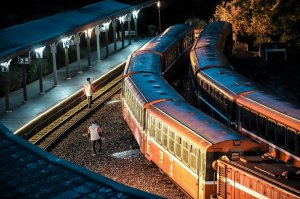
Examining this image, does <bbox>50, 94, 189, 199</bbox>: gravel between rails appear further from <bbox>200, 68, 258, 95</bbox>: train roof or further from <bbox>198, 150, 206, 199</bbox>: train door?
<bbox>200, 68, 258, 95</bbox>: train roof

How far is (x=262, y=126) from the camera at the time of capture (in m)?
18.4

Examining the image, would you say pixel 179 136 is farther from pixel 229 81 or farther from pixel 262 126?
pixel 229 81

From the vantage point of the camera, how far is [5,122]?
76.1 feet

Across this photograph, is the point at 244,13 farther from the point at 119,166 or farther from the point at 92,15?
the point at 119,166

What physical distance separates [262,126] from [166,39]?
51.3 ft

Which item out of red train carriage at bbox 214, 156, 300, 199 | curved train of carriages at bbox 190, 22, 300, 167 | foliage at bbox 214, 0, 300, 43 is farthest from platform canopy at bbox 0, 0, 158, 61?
red train carriage at bbox 214, 156, 300, 199

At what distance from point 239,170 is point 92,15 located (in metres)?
23.4

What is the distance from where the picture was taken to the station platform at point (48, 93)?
23.8 m

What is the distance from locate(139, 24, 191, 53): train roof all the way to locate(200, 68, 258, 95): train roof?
6.39m

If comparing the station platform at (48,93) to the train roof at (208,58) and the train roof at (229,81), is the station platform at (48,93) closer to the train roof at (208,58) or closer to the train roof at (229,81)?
the train roof at (208,58)

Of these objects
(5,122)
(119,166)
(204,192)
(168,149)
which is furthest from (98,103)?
Result: (204,192)

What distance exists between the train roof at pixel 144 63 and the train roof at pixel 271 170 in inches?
426

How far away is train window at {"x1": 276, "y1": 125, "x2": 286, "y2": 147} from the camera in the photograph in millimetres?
17172

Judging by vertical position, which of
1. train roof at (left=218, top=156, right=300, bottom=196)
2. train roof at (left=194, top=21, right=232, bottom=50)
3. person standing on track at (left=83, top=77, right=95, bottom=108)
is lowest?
person standing on track at (left=83, top=77, right=95, bottom=108)
